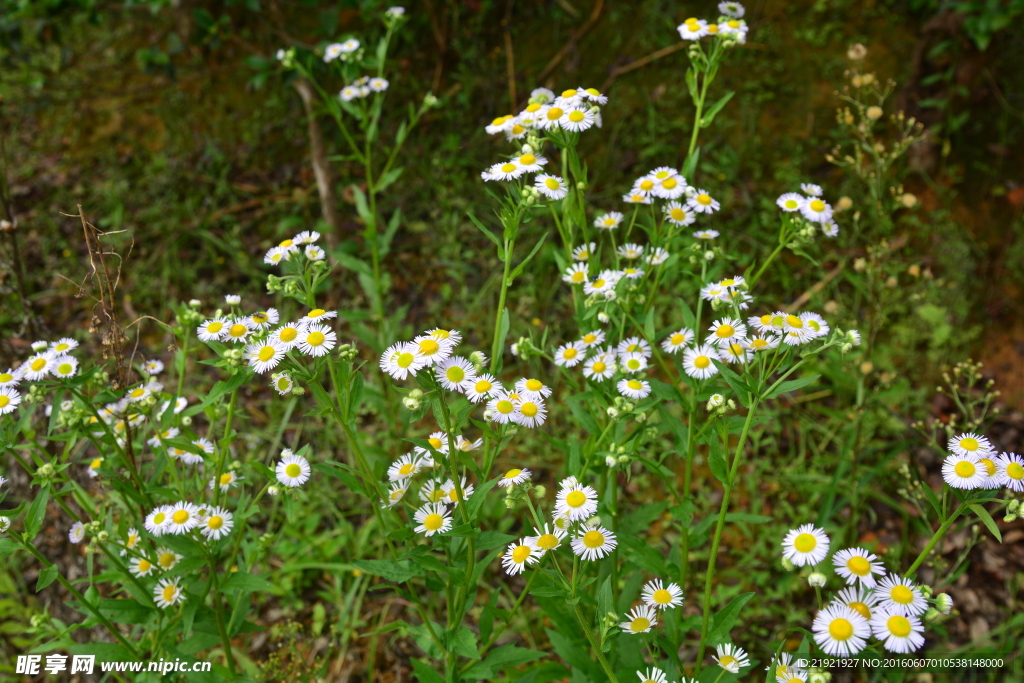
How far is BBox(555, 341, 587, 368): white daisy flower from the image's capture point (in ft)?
5.64

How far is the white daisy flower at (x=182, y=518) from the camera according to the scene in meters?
1.58

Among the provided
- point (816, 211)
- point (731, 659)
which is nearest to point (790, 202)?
point (816, 211)

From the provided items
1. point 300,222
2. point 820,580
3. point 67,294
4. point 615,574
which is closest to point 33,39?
point 67,294

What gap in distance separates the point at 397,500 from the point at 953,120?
3.33 m

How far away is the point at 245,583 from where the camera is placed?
1.67 m

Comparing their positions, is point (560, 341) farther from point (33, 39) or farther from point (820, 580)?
point (33, 39)

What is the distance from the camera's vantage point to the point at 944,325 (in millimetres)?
2924

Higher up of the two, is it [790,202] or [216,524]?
[790,202]

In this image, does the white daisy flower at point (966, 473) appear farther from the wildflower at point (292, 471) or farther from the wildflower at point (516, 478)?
the wildflower at point (292, 471)

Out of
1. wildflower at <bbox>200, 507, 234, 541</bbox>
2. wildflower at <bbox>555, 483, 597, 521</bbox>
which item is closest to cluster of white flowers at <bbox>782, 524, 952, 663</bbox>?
wildflower at <bbox>555, 483, 597, 521</bbox>

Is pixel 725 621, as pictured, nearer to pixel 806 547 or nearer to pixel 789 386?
pixel 806 547

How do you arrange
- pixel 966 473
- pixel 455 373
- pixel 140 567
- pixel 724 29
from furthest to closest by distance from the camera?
1. pixel 724 29
2. pixel 140 567
3. pixel 455 373
4. pixel 966 473

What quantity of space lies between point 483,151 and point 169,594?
9.17 ft

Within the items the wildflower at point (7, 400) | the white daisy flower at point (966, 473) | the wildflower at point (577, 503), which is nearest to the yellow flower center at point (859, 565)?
the white daisy flower at point (966, 473)
